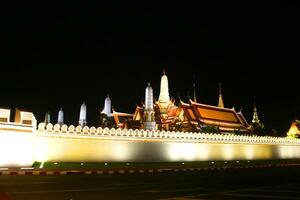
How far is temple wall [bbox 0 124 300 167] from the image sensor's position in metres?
22.8

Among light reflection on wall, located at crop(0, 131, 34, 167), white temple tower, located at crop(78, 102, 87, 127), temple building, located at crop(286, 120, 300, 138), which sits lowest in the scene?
light reflection on wall, located at crop(0, 131, 34, 167)

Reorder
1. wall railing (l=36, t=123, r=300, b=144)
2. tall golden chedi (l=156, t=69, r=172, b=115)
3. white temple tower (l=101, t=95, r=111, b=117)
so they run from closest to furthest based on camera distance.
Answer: wall railing (l=36, t=123, r=300, b=144)
tall golden chedi (l=156, t=69, r=172, b=115)
white temple tower (l=101, t=95, r=111, b=117)

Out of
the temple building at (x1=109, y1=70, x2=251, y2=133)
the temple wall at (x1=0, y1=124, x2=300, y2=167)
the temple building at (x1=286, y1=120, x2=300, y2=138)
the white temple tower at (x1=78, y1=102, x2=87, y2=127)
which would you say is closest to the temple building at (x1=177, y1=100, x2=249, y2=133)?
the temple building at (x1=109, y1=70, x2=251, y2=133)

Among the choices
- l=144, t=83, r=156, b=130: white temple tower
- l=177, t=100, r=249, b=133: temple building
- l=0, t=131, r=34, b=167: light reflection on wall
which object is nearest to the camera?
l=0, t=131, r=34, b=167: light reflection on wall

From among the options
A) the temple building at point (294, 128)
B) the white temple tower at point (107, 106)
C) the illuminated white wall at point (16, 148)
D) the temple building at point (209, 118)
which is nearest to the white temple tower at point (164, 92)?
the temple building at point (209, 118)

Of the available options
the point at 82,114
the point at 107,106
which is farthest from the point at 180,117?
the point at 82,114

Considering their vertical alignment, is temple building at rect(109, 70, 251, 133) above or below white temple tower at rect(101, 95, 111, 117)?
below

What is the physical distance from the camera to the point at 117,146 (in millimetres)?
31875

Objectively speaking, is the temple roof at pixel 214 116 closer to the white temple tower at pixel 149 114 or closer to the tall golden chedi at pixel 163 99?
the tall golden chedi at pixel 163 99

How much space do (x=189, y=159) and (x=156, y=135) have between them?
184 inches

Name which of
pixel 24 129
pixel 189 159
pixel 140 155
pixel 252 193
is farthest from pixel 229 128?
pixel 252 193

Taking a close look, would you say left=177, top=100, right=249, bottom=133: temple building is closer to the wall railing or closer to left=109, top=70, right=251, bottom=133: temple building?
left=109, top=70, right=251, bottom=133: temple building

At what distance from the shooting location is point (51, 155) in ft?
Result: 90.5

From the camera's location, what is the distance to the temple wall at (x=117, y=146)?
22.8 meters
